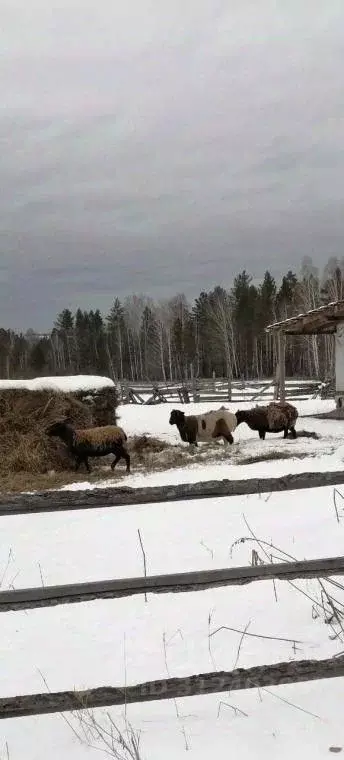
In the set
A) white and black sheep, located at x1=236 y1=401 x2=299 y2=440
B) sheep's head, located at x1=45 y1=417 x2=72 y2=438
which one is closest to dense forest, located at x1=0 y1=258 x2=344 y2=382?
white and black sheep, located at x1=236 y1=401 x2=299 y2=440

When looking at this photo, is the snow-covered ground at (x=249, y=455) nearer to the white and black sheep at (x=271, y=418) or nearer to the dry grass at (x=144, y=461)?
the dry grass at (x=144, y=461)

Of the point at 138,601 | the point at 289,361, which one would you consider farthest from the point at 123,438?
the point at 289,361

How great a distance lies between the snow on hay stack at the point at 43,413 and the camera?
12.4 meters

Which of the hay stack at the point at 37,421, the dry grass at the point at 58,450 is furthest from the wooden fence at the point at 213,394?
the hay stack at the point at 37,421

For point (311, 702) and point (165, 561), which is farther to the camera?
point (165, 561)

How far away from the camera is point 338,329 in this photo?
69.8 ft

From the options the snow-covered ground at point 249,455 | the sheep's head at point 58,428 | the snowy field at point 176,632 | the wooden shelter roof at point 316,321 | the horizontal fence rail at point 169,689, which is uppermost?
the wooden shelter roof at point 316,321

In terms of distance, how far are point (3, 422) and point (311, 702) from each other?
11320 mm

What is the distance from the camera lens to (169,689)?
2.42m

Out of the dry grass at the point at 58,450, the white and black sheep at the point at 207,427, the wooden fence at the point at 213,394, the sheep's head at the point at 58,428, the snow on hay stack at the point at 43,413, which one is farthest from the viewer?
the wooden fence at the point at 213,394

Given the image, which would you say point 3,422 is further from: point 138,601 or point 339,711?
point 339,711

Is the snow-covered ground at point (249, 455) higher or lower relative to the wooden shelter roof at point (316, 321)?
lower

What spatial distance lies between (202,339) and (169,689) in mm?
64683

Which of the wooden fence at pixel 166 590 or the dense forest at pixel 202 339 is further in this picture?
the dense forest at pixel 202 339
